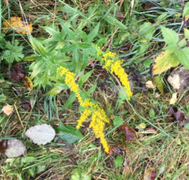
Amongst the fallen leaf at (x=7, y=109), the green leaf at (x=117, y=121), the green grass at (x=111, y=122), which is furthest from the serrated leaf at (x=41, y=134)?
the green leaf at (x=117, y=121)

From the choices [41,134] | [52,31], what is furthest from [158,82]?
[41,134]

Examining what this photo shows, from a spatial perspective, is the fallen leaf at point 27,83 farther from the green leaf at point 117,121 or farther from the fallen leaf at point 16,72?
the green leaf at point 117,121

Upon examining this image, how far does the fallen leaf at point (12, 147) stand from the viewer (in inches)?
103

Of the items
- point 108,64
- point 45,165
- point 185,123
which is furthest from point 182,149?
point 45,165

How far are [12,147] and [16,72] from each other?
1.20 meters

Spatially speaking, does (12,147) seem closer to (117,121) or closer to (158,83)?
(117,121)

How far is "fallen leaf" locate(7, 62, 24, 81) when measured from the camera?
96.8 inches

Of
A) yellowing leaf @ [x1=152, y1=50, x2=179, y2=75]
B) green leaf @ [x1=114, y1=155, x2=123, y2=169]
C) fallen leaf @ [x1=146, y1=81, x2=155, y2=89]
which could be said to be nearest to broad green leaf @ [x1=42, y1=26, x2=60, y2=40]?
yellowing leaf @ [x1=152, y1=50, x2=179, y2=75]

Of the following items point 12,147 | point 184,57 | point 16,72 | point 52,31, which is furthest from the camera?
point 12,147

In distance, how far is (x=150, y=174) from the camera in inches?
107

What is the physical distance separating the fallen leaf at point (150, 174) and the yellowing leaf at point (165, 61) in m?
1.62

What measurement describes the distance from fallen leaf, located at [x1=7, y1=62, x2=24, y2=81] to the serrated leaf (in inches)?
32.9

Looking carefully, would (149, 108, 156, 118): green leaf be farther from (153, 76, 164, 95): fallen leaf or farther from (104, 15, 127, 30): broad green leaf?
(104, 15, 127, 30): broad green leaf

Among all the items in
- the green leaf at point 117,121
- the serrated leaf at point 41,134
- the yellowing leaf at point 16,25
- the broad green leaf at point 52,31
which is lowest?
the serrated leaf at point 41,134
